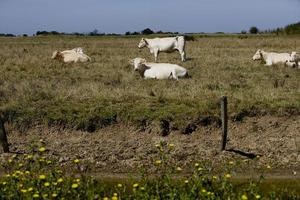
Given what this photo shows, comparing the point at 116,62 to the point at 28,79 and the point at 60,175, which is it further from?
the point at 60,175

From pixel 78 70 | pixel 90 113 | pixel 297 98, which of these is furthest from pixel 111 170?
pixel 78 70

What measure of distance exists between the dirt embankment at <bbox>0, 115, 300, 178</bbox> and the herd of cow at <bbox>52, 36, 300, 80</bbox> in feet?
21.1

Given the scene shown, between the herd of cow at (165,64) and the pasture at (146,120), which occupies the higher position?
the herd of cow at (165,64)

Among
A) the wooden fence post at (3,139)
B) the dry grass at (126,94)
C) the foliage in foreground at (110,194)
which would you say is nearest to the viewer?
the foliage in foreground at (110,194)

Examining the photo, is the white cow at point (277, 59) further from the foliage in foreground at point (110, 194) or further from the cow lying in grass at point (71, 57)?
the foliage in foreground at point (110, 194)

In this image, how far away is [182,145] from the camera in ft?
45.5

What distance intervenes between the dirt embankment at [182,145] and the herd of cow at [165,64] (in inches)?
253

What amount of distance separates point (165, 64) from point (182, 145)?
26.7 feet

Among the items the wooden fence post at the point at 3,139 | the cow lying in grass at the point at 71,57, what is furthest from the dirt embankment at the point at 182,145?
the cow lying in grass at the point at 71,57

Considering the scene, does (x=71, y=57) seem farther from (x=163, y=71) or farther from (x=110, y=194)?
(x=110, y=194)

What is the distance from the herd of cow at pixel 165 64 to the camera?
21.2 m

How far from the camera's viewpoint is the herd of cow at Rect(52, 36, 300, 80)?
69.7 ft

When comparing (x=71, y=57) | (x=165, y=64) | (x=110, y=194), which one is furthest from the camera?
(x=71, y=57)

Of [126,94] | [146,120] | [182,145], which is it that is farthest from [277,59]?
[182,145]
